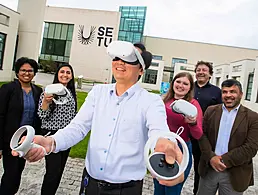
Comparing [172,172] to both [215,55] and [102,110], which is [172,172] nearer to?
[102,110]

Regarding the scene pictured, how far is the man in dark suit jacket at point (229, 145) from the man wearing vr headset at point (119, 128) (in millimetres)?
1393

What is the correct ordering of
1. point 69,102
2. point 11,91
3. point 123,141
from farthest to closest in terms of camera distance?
point 69,102
point 11,91
point 123,141

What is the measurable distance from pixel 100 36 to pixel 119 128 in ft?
143

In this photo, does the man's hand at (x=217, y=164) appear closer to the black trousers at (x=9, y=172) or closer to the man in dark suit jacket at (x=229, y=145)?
the man in dark suit jacket at (x=229, y=145)

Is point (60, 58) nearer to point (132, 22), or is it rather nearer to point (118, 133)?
point (132, 22)

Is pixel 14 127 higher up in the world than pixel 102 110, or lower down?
lower down

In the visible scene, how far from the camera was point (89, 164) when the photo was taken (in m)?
1.81

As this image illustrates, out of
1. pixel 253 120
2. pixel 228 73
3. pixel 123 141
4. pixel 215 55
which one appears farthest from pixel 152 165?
pixel 215 55

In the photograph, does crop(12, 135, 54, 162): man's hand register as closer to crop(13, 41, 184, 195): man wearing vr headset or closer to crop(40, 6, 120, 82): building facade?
crop(13, 41, 184, 195): man wearing vr headset

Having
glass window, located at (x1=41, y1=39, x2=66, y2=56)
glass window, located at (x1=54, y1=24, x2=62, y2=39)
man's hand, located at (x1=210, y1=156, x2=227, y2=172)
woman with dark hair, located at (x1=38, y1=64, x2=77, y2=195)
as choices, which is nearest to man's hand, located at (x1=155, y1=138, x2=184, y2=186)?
man's hand, located at (x1=210, y1=156, x2=227, y2=172)

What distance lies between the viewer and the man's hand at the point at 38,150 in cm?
135

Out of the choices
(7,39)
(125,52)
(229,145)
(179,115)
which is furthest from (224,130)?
(7,39)

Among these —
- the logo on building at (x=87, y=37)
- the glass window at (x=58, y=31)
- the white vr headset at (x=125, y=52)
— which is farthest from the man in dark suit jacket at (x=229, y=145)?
the glass window at (x=58, y=31)

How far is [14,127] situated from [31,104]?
0.34m
